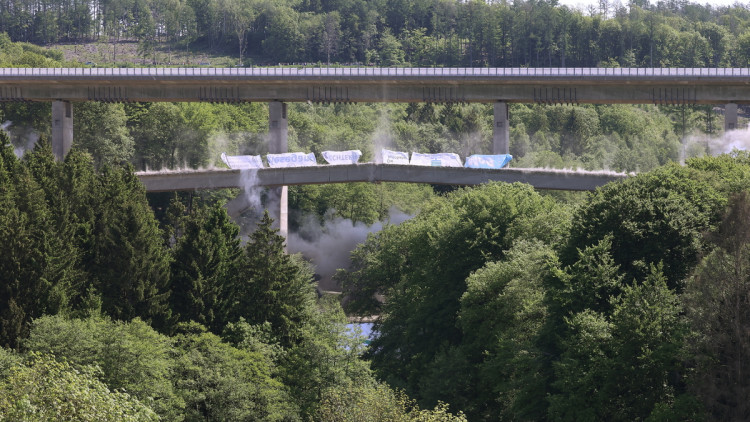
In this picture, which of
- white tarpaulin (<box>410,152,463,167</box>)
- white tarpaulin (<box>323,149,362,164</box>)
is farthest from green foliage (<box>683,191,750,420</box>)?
white tarpaulin (<box>323,149,362,164</box>)

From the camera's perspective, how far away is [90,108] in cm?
13012

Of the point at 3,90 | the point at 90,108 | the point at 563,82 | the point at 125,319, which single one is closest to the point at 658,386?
the point at 125,319

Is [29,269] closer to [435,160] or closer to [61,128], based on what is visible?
[61,128]

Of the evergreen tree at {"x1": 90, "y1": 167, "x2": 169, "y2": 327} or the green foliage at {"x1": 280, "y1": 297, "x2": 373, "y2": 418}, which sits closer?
the green foliage at {"x1": 280, "y1": 297, "x2": 373, "y2": 418}

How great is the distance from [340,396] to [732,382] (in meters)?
18.9

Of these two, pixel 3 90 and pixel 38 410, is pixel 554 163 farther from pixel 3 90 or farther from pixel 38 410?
pixel 38 410

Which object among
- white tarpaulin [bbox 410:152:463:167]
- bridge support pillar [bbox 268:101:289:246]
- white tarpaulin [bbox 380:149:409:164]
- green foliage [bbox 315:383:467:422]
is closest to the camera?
green foliage [bbox 315:383:467:422]

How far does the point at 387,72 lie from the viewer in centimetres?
11050

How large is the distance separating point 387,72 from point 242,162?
1375 cm

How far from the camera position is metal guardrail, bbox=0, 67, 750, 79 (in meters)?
106

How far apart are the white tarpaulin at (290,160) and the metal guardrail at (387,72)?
6.54m

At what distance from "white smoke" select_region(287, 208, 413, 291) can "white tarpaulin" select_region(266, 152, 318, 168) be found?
9.72 metres

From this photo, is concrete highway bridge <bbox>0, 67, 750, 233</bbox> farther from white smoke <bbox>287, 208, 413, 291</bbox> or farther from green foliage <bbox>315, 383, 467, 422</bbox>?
green foliage <bbox>315, 383, 467, 422</bbox>

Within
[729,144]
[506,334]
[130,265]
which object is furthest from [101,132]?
[506,334]
